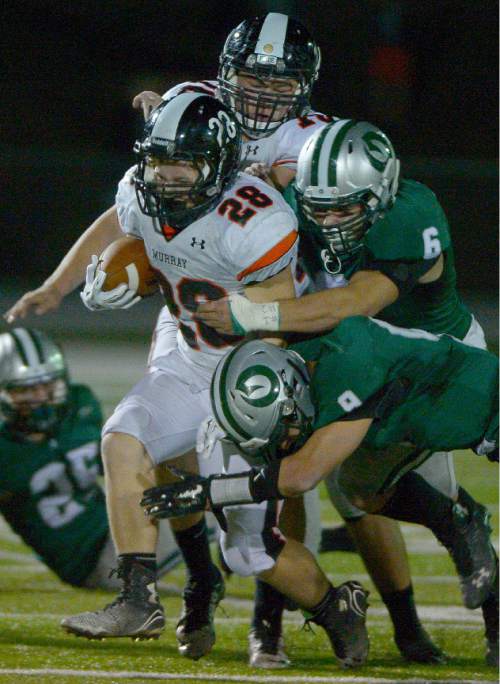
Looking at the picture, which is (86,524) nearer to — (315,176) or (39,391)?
(39,391)

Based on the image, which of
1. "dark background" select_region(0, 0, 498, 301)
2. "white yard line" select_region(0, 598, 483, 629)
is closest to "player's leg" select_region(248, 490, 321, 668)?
"white yard line" select_region(0, 598, 483, 629)

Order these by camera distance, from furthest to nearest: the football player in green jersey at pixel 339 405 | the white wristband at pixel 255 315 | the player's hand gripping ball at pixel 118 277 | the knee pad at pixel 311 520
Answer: the knee pad at pixel 311 520 < the player's hand gripping ball at pixel 118 277 < the white wristband at pixel 255 315 < the football player in green jersey at pixel 339 405

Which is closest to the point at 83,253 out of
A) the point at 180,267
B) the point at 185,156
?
the point at 180,267

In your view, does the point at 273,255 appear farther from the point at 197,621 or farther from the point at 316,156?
the point at 197,621

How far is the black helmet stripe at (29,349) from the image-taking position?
195 inches

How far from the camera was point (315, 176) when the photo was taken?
11.5 feet

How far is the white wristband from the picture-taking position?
3.38m

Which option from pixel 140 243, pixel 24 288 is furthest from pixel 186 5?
pixel 140 243

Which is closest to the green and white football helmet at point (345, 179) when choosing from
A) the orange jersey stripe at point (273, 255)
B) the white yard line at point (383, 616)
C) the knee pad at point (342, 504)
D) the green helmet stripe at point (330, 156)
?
the green helmet stripe at point (330, 156)

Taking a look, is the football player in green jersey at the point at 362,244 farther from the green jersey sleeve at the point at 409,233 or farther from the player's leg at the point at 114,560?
the player's leg at the point at 114,560

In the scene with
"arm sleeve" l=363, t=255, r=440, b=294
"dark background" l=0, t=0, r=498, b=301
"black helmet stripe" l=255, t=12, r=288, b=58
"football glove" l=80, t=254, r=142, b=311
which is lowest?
"dark background" l=0, t=0, r=498, b=301

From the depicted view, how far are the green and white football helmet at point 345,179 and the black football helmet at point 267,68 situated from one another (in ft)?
1.18

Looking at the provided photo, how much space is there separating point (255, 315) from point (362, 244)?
39cm

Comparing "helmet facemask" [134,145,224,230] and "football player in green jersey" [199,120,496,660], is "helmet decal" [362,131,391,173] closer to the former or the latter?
"football player in green jersey" [199,120,496,660]
